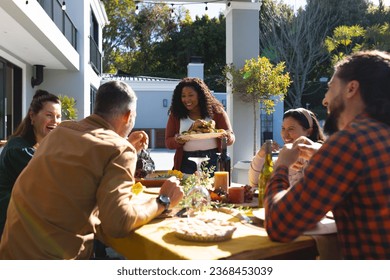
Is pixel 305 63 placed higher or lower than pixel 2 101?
higher

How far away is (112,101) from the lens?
187 centimetres

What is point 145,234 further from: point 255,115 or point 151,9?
point 151,9

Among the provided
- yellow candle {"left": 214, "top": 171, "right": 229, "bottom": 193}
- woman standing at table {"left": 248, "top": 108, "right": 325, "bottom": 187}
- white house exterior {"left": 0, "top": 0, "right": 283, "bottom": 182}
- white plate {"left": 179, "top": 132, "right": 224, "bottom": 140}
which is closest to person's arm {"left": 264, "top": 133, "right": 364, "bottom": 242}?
yellow candle {"left": 214, "top": 171, "right": 229, "bottom": 193}

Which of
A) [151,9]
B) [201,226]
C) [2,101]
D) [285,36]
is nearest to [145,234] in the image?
[201,226]

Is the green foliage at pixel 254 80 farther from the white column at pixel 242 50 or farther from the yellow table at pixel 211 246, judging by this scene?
the yellow table at pixel 211 246

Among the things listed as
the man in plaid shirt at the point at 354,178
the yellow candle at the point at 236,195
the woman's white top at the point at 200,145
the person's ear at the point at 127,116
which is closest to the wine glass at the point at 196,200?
the yellow candle at the point at 236,195

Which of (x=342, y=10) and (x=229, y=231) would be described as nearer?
(x=229, y=231)

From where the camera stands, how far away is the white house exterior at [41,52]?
23.0ft

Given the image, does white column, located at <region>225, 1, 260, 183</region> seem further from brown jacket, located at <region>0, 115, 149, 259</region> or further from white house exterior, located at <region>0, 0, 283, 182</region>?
brown jacket, located at <region>0, 115, 149, 259</region>

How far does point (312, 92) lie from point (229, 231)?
68.0 ft

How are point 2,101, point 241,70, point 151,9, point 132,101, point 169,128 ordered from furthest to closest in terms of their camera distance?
1. point 151,9
2. point 2,101
3. point 241,70
4. point 169,128
5. point 132,101

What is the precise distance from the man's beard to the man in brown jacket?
2.47 feet

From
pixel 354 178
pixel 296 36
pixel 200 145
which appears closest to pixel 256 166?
pixel 200 145
